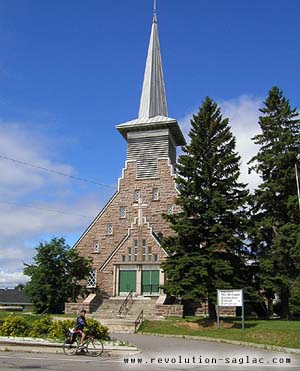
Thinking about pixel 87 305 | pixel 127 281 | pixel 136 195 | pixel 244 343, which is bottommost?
pixel 244 343

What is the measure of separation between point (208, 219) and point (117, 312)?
10263mm

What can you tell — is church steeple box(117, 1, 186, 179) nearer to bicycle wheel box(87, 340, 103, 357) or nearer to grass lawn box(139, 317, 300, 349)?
grass lawn box(139, 317, 300, 349)

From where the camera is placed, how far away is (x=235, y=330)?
21328mm

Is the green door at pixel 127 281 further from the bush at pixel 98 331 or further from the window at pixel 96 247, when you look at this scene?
the bush at pixel 98 331

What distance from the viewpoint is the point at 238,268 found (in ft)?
83.6

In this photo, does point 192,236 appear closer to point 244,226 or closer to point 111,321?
point 244,226

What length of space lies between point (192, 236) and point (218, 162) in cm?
472

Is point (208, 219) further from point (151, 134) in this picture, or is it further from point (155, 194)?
point (151, 134)

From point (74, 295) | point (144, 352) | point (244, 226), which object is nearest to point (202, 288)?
point (244, 226)

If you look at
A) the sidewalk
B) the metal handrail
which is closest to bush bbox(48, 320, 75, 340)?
the sidewalk

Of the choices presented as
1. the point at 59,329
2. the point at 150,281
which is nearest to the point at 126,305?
the point at 150,281

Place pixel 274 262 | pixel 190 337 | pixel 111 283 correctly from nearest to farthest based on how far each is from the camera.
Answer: pixel 190 337 < pixel 274 262 < pixel 111 283

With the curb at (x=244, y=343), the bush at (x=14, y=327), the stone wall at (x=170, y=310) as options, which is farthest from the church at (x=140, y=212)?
the bush at (x=14, y=327)

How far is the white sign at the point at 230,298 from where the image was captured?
873 inches
